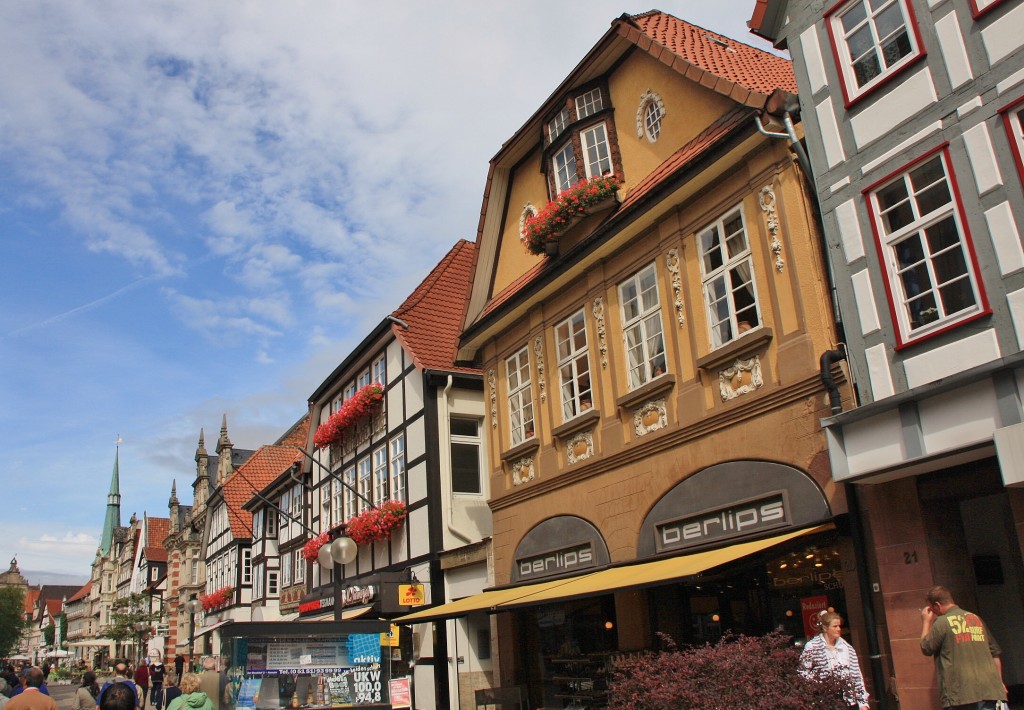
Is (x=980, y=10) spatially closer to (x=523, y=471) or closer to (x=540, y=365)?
(x=540, y=365)

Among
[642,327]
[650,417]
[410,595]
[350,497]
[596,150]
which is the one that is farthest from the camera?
[350,497]

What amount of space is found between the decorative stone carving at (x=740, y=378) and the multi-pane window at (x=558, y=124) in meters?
6.19

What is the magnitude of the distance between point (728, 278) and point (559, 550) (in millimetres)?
5650

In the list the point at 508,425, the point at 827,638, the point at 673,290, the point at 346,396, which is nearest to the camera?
the point at 827,638

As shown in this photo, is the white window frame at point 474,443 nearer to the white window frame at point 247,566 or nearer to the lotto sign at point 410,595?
the lotto sign at point 410,595

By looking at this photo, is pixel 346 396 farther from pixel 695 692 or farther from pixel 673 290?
pixel 695 692

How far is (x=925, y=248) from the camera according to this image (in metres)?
9.38

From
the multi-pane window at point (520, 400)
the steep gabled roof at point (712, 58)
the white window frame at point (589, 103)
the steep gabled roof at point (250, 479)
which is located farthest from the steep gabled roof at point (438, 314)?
the steep gabled roof at point (250, 479)

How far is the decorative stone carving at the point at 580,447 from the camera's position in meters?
14.7

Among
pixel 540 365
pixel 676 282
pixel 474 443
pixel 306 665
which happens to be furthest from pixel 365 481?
pixel 676 282

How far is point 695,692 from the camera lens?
7.67 metres

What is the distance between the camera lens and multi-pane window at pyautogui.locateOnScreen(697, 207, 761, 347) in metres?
11.8

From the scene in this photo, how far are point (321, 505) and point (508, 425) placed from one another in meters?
13.8

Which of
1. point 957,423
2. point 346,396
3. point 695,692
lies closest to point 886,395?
point 957,423
